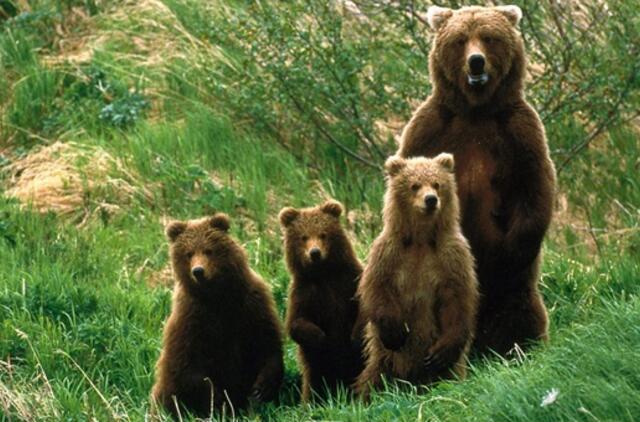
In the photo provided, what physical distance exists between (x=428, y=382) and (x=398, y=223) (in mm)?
672

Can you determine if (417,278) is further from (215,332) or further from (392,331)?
(215,332)

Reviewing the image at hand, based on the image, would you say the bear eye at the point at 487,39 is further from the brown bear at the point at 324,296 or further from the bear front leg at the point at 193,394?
the bear front leg at the point at 193,394

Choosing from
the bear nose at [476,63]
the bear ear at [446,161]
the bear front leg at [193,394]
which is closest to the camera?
the bear ear at [446,161]

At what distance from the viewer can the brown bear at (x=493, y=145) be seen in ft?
23.4

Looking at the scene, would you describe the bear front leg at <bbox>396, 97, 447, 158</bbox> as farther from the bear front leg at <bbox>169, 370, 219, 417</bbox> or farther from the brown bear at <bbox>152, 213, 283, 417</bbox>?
the bear front leg at <bbox>169, 370, 219, 417</bbox>

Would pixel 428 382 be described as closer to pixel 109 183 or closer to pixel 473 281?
pixel 473 281

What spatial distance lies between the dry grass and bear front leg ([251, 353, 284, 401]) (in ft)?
10.8

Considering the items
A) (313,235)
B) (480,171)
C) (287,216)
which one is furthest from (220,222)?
(480,171)

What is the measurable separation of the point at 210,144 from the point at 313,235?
3733 millimetres

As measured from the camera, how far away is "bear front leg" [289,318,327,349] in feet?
24.0

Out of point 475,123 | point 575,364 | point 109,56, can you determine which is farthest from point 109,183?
point 575,364

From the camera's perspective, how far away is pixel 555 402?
5.65 m

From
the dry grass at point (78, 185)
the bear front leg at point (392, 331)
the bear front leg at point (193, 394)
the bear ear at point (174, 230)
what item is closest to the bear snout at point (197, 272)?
the bear ear at point (174, 230)

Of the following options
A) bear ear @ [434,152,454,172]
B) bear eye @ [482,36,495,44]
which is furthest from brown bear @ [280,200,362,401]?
bear eye @ [482,36,495,44]
